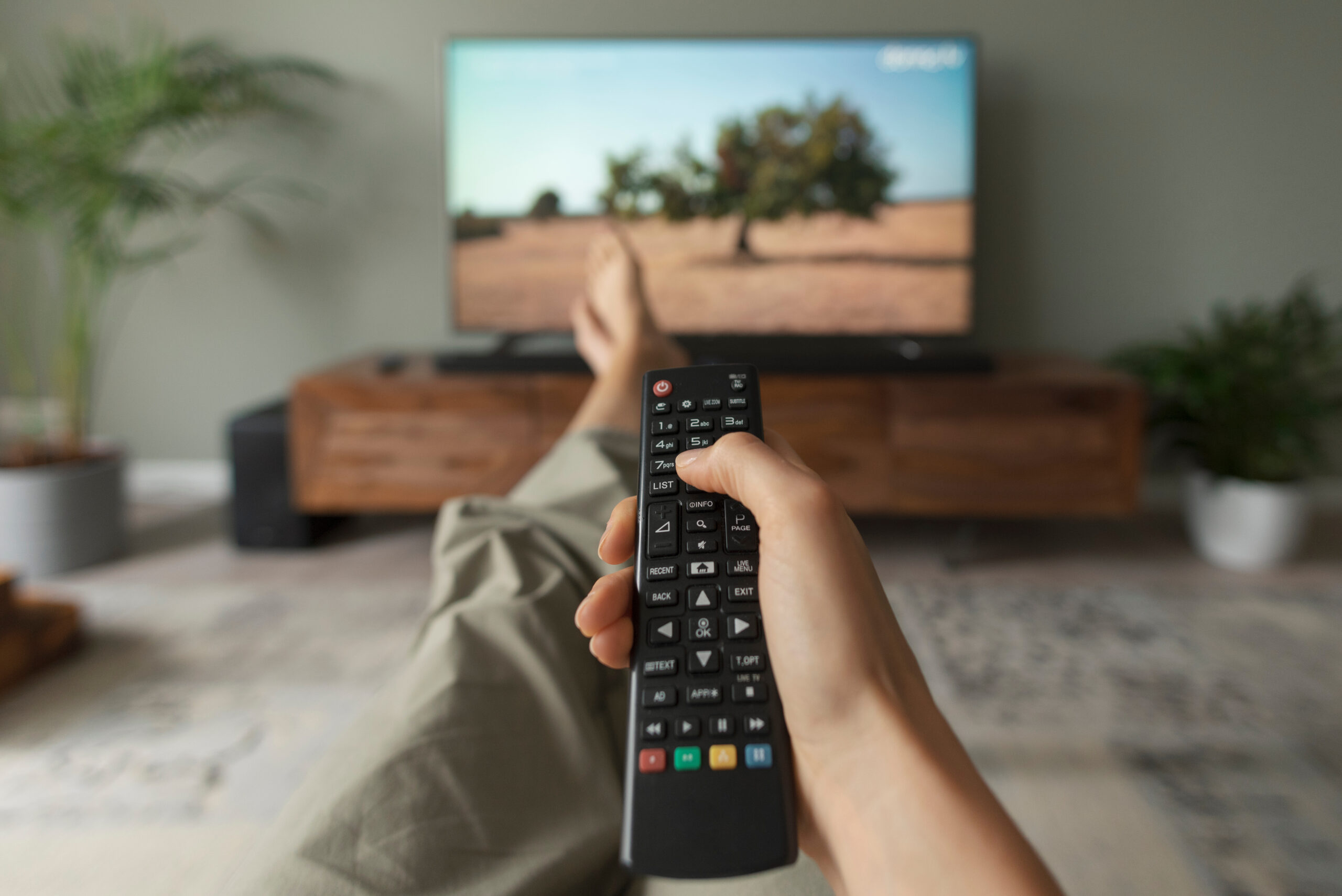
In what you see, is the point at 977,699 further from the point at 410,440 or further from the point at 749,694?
the point at 410,440

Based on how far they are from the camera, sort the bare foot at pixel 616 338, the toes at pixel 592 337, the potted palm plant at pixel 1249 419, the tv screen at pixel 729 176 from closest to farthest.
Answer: the bare foot at pixel 616 338 → the toes at pixel 592 337 → the potted palm plant at pixel 1249 419 → the tv screen at pixel 729 176

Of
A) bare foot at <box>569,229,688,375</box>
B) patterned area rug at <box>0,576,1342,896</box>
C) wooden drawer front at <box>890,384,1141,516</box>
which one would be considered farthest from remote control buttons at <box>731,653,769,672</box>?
wooden drawer front at <box>890,384,1141,516</box>

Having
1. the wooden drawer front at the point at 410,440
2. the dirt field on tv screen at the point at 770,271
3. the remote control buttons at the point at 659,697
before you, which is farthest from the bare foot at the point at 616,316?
the remote control buttons at the point at 659,697

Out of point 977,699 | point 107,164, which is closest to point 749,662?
point 977,699

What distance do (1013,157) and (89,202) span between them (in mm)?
2032

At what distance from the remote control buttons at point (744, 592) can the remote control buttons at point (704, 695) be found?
0.05 metres

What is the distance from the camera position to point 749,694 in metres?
0.49

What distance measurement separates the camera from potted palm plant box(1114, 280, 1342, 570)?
1.88 meters

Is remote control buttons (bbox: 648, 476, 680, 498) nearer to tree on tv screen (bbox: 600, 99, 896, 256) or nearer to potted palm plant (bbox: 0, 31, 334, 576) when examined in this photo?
tree on tv screen (bbox: 600, 99, 896, 256)

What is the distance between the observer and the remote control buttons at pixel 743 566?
0.53 m

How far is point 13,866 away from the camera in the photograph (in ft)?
3.24

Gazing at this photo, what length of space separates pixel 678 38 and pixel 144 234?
1.49 m

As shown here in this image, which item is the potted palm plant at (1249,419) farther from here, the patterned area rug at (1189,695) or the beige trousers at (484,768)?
the beige trousers at (484,768)

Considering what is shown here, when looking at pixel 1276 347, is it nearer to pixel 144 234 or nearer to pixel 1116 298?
pixel 1116 298
